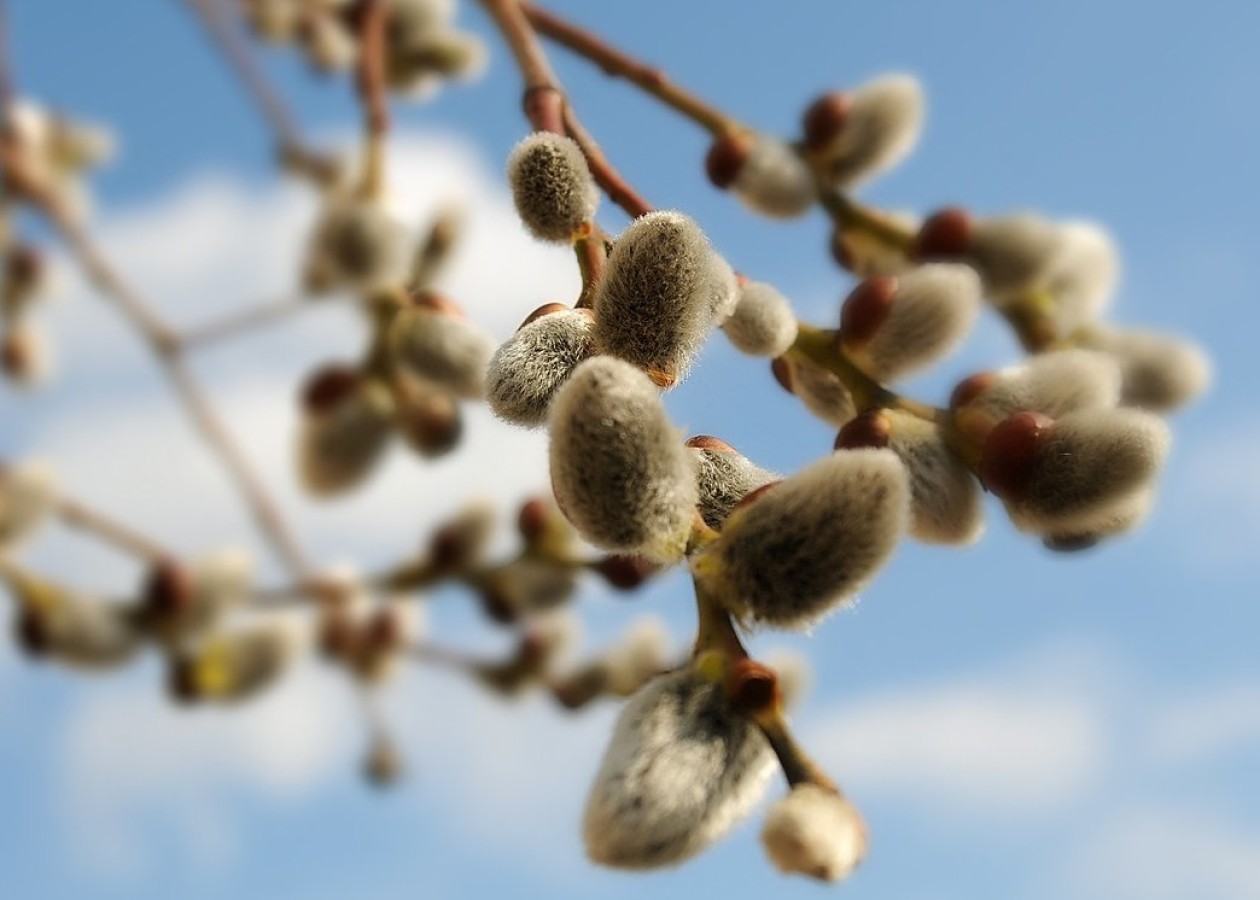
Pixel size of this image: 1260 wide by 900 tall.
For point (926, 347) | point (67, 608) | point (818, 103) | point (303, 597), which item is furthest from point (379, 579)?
point (926, 347)

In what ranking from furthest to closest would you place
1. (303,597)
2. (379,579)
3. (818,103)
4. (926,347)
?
1. (379,579)
2. (303,597)
3. (818,103)
4. (926,347)

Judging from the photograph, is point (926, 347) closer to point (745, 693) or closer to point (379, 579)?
point (745, 693)

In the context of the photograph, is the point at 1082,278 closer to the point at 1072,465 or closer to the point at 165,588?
the point at 1072,465

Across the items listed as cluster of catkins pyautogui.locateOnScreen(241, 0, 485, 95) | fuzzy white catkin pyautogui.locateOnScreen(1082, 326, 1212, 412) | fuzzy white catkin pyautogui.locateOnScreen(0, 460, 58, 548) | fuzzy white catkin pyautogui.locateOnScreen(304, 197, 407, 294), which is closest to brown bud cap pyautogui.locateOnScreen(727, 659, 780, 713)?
fuzzy white catkin pyautogui.locateOnScreen(1082, 326, 1212, 412)

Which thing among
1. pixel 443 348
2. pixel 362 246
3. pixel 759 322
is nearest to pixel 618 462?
pixel 759 322

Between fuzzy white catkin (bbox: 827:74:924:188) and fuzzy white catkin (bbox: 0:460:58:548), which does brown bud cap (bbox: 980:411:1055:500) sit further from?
fuzzy white catkin (bbox: 0:460:58:548)

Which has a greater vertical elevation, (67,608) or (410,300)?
(410,300)
